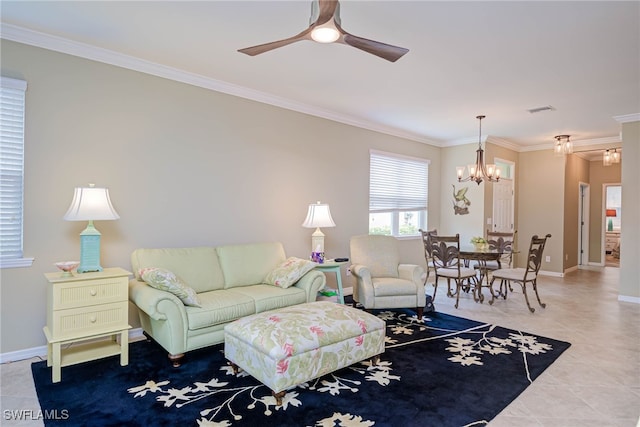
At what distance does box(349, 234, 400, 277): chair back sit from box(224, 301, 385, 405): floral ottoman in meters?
1.69

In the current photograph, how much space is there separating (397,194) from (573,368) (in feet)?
12.9

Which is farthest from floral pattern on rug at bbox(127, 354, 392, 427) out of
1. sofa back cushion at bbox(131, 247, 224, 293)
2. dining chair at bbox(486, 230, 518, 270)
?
dining chair at bbox(486, 230, 518, 270)

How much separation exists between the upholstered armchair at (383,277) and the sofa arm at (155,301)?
2035 mm

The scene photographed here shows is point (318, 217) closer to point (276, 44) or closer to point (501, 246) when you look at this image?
point (276, 44)

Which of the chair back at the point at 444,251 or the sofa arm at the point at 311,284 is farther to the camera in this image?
the chair back at the point at 444,251

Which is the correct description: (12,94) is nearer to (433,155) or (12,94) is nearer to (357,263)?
(357,263)

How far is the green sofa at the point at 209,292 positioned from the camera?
2908 millimetres

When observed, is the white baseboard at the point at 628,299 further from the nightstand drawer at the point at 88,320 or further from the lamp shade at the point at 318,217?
the nightstand drawer at the point at 88,320

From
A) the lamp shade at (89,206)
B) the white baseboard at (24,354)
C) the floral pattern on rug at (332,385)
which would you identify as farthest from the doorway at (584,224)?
the white baseboard at (24,354)

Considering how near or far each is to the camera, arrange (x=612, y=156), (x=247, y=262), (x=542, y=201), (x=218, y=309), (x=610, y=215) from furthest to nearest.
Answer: (x=610, y=215)
(x=542, y=201)
(x=612, y=156)
(x=247, y=262)
(x=218, y=309)

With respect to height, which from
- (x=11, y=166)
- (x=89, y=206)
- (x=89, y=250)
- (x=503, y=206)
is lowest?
(x=89, y=250)

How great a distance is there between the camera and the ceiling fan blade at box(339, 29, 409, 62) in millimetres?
2140

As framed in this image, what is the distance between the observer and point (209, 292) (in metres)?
3.52

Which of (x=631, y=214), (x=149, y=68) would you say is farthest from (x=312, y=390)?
(x=631, y=214)
